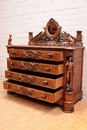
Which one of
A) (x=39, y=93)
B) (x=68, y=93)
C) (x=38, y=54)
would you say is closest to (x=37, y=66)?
(x=38, y=54)

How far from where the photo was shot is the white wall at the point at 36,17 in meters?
1.90

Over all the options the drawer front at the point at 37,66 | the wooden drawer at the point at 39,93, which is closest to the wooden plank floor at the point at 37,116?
the wooden drawer at the point at 39,93

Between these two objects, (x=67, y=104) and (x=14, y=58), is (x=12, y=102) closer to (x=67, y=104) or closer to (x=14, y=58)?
(x=14, y=58)

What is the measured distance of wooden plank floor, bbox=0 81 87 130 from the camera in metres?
1.36

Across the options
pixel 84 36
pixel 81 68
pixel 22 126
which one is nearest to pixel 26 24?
pixel 84 36

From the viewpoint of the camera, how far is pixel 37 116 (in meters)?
1.54

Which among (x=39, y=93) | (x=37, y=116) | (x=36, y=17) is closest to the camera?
(x=37, y=116)

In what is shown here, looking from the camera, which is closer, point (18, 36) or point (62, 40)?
point (62, 40)

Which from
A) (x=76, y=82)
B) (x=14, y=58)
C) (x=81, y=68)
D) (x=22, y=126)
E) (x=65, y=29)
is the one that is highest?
(x=65, y=29)

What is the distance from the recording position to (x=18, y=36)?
8.43 ft

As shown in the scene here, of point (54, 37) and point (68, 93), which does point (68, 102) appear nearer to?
point (68, 93)

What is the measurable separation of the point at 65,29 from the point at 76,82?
76cm

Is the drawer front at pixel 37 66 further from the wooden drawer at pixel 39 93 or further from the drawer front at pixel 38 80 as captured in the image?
the wooden drawer at pixel 39 93

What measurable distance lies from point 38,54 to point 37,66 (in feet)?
0.46
